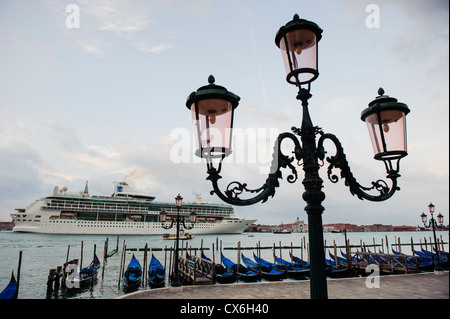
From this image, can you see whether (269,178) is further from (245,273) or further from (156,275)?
(245,273)

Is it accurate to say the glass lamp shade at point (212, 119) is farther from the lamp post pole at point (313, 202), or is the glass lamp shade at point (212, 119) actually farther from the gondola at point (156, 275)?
the gondola at point (156, 275)

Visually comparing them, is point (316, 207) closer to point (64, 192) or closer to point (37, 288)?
point (37, 288)

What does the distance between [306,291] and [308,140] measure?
833 centimetres

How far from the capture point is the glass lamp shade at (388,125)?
2.54 m

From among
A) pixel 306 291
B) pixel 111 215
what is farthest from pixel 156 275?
pixel 111 215

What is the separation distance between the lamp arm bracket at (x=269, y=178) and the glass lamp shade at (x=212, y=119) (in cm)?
14

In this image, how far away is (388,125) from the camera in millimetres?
2633

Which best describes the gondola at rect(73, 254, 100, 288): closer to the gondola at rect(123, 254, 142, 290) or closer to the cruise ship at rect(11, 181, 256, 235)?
the gondola at rect(123, 254, 142, 290)

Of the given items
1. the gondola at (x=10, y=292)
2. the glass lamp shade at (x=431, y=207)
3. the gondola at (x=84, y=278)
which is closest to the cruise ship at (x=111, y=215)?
the gondola at (x=84, y=278)

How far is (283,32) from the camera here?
97.3 inches

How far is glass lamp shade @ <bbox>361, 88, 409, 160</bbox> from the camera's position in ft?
8.33

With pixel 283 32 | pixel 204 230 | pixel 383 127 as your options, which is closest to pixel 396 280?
pixel 383 127
